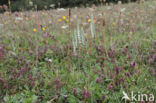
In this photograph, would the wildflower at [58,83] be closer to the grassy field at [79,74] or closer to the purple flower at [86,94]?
the grassy field at [79,74]

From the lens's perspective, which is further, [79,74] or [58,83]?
[79,74]

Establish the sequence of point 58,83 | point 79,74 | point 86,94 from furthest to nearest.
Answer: point 79,74
point 58,83
point 86,94

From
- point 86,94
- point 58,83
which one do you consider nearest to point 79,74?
point 58,83

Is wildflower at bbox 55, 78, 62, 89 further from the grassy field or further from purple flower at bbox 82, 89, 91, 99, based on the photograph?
purple flower at bbox 82, 89, 91, 99

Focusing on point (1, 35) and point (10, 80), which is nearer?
point (10, 80)

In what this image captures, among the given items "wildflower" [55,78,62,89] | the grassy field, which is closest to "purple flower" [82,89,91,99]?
the grassy field

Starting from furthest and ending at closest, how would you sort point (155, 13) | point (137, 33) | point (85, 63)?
point (155, 13), point (137, 33), point (85, 63)

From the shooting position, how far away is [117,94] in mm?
1647

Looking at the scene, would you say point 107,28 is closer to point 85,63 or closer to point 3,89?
point 85,63

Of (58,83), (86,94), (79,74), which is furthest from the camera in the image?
(79,74)

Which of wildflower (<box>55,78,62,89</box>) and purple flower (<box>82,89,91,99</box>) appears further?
wildflower (<box>55,78,62,89</box>)

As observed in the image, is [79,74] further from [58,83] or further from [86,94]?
[86,94]

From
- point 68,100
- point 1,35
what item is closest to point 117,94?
point 68,100

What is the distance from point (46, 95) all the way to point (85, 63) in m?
0.76
